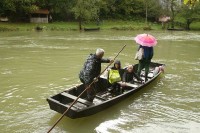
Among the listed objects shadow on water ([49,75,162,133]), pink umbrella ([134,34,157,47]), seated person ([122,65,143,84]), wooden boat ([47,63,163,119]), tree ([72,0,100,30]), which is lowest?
shadow on water ([49,75,162,133])

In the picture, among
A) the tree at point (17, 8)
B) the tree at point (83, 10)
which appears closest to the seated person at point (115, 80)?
the tree at point (83, 10)

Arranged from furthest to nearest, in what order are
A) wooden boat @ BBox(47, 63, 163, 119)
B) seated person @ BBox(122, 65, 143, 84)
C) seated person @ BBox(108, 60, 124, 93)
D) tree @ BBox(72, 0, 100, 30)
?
tree @ BBox(72, 0, 100, 30), seated person @ BBox(122, 65, 143, 84), seated person @ BBox(108, 60, 124, 93), wooden boat @ BBox(47, 63, 163, 119)

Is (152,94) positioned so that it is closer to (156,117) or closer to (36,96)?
(156,117)

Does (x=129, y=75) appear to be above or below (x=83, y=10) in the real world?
below

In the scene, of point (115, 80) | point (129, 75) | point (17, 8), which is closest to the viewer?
point (115, 80)

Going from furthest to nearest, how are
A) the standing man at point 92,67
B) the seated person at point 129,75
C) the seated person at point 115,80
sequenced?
the seated person at point 129,75 < the seated person at point 115,80 < the standing man at point 92,67

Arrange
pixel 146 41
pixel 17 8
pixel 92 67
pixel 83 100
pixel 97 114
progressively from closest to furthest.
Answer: pixel 92 67 → pixel 83 100 → pixel 97 114 → pixel 146 41 → pixel 17 8

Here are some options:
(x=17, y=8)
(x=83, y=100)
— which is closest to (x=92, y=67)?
(x=83, y=100)

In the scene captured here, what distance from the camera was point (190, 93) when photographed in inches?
438

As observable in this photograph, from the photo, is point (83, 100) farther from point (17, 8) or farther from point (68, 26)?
point (17, 8)

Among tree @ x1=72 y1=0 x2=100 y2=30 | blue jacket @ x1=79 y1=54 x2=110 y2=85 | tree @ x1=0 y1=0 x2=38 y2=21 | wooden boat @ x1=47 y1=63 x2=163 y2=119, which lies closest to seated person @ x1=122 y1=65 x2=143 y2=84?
wooden boat @ x1=47 y1=63 x2=163 y2=119

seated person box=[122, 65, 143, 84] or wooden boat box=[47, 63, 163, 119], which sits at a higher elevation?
seated person box=[122, 65, 143, 84]

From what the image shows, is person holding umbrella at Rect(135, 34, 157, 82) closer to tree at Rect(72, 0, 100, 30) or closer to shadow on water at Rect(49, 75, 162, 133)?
shadow on water at Rect(49, 75, 162, 133)

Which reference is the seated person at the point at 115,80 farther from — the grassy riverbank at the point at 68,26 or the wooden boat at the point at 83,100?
the grassy riverbank at the point at 68,26
